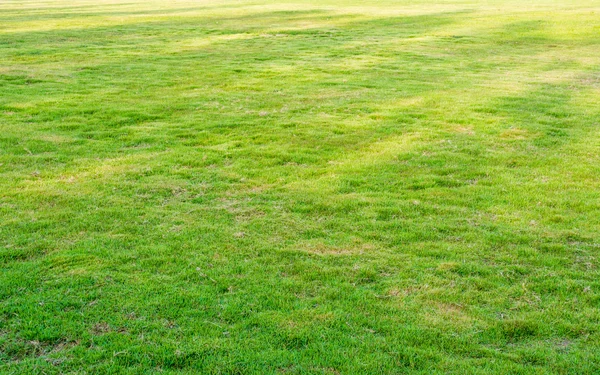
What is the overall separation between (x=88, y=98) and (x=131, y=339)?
41.4 ft

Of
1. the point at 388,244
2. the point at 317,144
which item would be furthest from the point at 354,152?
the point at 388,244

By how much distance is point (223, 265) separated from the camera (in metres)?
7.35

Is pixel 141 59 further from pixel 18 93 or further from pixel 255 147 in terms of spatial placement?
pixel 255 147

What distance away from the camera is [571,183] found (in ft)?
33.9

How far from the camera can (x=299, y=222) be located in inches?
343

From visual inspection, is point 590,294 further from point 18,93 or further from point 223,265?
point 18,93

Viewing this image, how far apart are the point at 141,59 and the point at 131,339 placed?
19.8 m

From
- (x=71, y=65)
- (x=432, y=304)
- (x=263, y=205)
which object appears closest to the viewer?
(x=432, y=304)

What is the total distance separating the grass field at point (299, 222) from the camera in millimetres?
5820

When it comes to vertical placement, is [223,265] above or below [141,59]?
below

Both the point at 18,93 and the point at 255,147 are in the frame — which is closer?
the point at 255,147

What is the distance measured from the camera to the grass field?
5.82 metres

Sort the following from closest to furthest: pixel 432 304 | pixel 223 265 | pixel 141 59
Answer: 1. pixel 432 304
2. pixel 223 265
3. pixel 141 59

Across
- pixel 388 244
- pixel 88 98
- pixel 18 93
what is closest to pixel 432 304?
pixel 388 244
